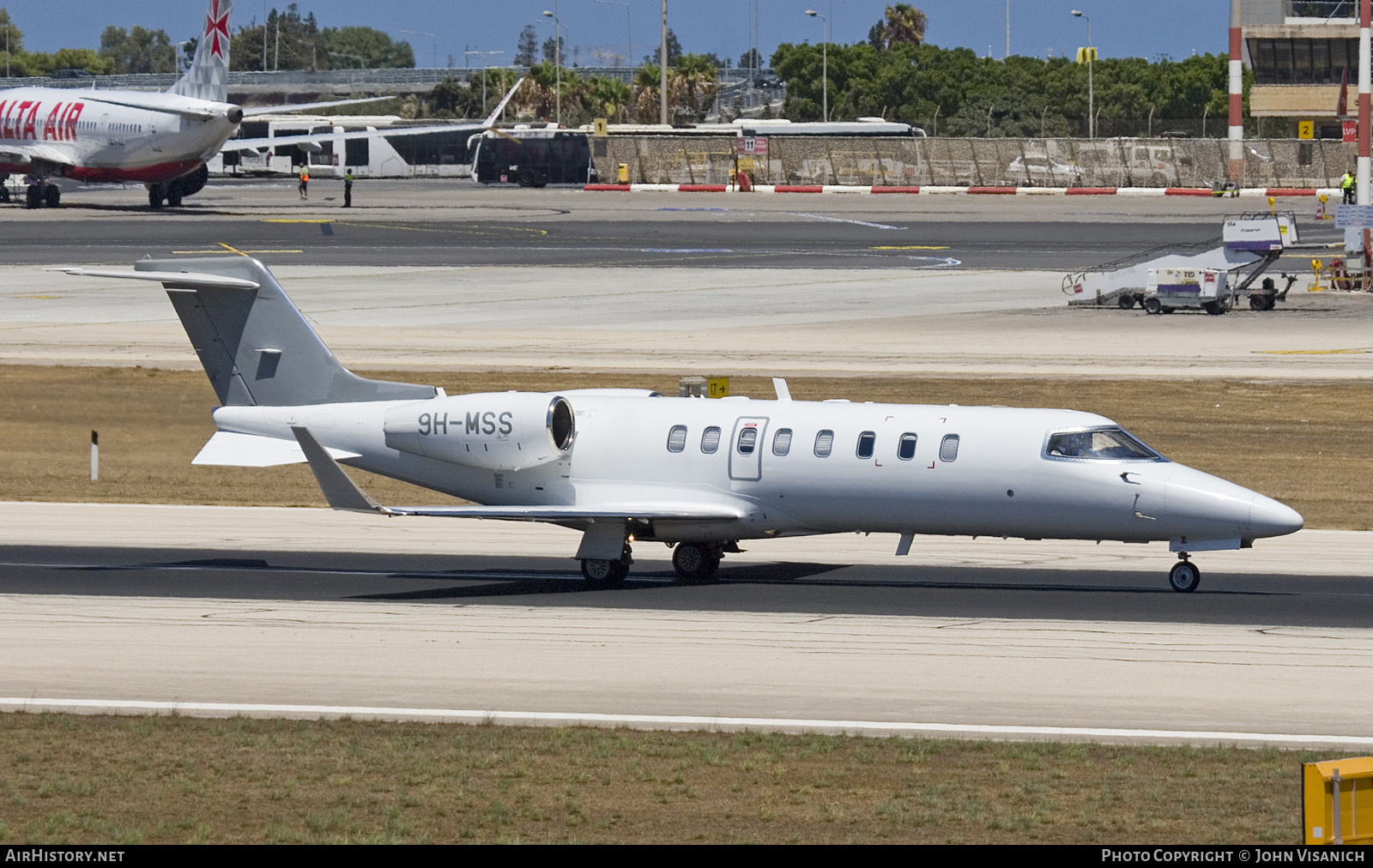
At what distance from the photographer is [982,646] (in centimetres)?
2325

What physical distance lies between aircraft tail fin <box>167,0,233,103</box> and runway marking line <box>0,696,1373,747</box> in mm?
81964

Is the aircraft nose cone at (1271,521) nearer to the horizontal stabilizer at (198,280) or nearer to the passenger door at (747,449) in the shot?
the passenger door at (747,449)

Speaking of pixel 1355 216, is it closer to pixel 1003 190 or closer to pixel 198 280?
pixel 198 280

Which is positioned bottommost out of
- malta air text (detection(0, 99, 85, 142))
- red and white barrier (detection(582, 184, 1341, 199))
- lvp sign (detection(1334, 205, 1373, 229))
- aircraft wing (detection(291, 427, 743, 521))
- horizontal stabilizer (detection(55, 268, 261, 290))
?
aircraft wing (detection(291, 427, 743, 521))

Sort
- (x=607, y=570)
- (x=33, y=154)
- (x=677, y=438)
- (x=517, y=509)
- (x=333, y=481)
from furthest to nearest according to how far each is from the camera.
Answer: (x=33, y=154)
(x=607, y=570)
(x=677, y=438)
(x=517, y=509)
(x=333, y=481)

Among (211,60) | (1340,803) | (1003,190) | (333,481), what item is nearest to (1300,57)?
(1003,190)

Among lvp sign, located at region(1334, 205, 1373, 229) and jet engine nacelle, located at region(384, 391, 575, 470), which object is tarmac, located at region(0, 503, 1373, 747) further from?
lvp sign, located at region(1334, 205, 1373, 229)

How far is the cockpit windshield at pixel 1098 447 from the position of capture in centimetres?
2595

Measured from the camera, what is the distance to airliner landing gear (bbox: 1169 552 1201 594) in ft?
87.3

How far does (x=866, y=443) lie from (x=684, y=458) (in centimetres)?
288

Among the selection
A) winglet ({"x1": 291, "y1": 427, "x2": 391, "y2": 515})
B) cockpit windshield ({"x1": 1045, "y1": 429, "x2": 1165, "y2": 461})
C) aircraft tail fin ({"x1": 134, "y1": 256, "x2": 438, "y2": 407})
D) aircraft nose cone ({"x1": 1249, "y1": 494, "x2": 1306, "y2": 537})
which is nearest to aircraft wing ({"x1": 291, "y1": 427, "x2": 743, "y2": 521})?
winglet ({"x1": 291, "y1": 427, "x2": 391, "y2": 515})

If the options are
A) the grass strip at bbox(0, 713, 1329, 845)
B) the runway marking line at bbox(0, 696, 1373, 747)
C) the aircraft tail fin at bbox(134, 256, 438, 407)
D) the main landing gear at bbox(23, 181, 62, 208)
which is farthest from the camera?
the main landing gear at bbox(23, 181, 62, 208)

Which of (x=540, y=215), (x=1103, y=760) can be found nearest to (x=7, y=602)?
(x=1103, y=760)

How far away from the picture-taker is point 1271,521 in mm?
24719
